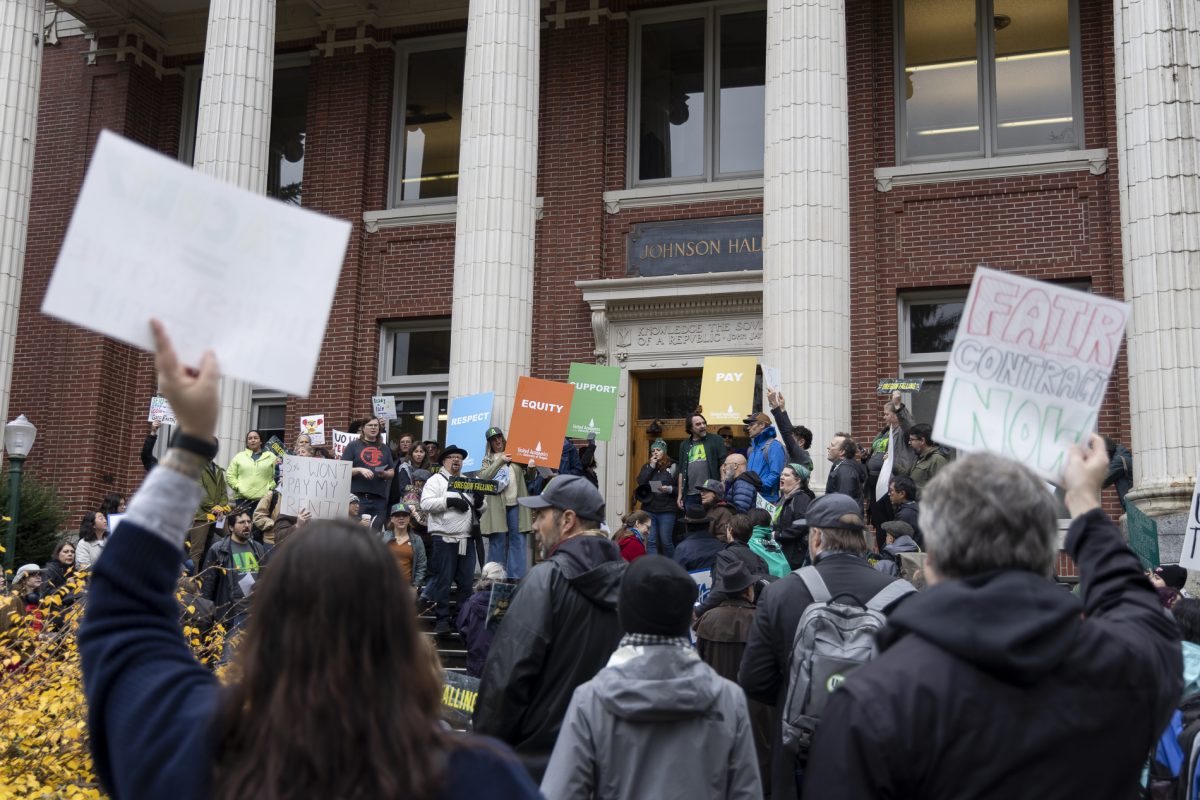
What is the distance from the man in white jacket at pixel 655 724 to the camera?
12.9ft

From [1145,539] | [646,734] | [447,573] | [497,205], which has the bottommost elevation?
[447,573]

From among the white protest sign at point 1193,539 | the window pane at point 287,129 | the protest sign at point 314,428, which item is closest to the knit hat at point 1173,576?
the white protest sign at point 1193,539

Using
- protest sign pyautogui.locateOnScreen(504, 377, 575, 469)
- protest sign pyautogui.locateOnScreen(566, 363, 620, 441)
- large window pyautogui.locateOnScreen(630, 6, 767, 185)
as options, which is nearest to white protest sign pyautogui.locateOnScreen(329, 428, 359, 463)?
protest sign pyautogui.locateOnScreen(504, 377, 575, 469)

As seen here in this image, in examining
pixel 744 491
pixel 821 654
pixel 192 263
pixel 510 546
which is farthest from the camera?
pixel 510 546

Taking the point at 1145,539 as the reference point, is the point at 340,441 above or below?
above

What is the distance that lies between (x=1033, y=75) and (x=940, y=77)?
4.34 ft

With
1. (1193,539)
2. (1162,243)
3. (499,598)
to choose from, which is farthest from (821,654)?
(1162,243)

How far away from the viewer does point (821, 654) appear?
509 centimetres

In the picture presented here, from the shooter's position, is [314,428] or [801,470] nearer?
[801,470]

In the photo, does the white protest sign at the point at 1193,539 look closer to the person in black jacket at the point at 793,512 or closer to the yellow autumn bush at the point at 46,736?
the person in black jacket at the point at 793,512

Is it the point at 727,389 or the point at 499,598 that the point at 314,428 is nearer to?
the point at 727,389

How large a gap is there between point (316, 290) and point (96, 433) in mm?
20497

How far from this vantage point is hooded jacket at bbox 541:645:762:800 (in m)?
3.93

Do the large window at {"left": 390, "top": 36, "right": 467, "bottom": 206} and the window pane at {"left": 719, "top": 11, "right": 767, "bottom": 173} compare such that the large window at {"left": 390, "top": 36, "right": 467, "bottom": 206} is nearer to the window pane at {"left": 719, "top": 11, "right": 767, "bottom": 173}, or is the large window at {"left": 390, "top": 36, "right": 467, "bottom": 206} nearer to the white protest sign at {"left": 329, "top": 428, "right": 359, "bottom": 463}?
the window pane at {"left": 719, "top": 11, "right": 767, "bottom": 173}
